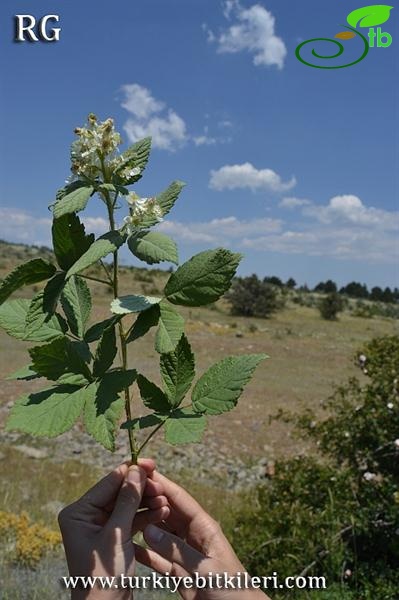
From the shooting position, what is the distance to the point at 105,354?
42.3 inches

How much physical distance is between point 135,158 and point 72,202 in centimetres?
18

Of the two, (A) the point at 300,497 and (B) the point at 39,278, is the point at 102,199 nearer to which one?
(B) the point at 39,278

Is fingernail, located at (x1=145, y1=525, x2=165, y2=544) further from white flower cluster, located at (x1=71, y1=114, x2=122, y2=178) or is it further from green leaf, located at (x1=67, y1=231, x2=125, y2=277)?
white flower cluster, located at (x1=71, y1=114, x2=122, y2=178)

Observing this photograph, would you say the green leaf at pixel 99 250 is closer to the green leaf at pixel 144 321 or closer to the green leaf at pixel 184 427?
the green leaf at pixel 144 321

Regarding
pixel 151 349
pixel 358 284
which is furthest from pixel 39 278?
pixel 358 284

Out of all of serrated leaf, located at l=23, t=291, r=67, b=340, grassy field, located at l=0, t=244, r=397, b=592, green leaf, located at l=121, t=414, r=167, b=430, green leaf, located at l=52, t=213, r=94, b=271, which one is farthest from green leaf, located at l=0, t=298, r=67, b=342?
grassy field, located at l=0, t=244, r=397, b=592

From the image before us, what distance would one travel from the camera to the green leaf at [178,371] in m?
1.15

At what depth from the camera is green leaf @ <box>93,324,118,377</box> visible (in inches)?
42.2

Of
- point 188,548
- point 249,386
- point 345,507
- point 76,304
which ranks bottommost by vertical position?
point 249,386

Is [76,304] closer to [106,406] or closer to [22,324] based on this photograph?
[22,324]

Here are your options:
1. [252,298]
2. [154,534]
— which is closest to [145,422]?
[154,534]

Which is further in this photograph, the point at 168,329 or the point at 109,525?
the point at 109,525

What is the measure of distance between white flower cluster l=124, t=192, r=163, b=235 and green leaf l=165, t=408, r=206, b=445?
36cm

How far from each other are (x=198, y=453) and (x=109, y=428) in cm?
574
